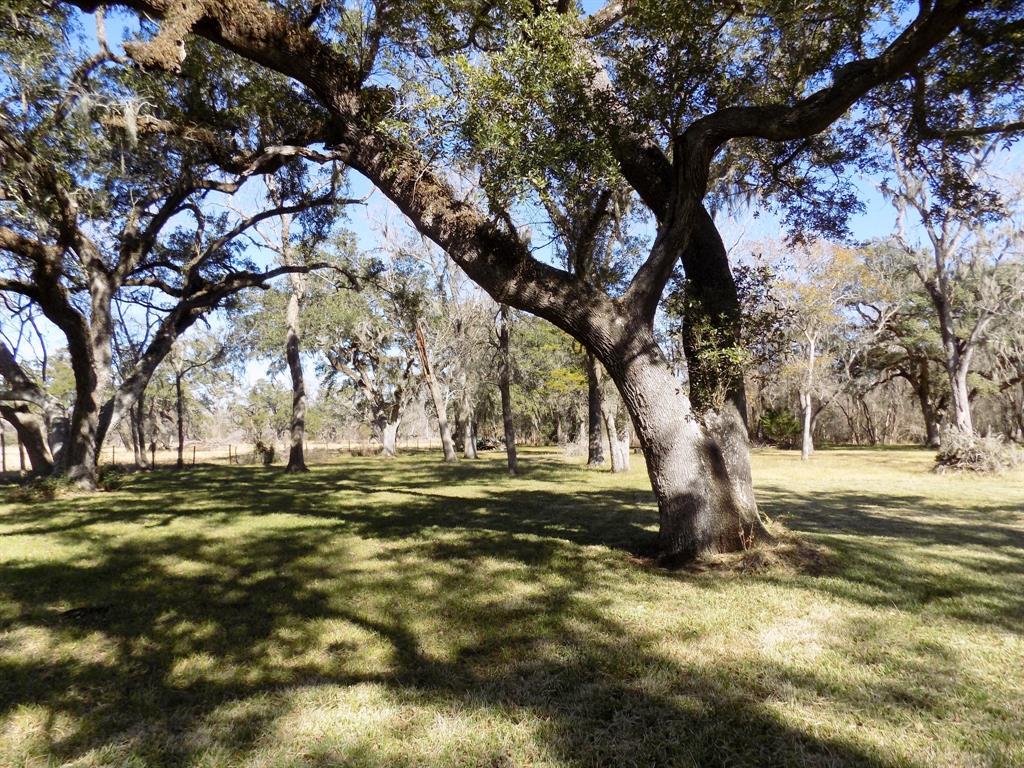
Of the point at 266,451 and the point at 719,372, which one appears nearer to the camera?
the point at 719,372

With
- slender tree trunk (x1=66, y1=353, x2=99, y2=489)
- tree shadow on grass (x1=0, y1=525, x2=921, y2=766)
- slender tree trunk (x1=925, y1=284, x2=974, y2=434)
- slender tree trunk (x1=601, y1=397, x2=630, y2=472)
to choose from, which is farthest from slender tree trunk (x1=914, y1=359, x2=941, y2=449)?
slender tree trunk (x1=66, y1=353, x2=99, y2=489)

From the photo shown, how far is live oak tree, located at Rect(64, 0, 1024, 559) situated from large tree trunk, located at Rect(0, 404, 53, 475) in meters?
12.5

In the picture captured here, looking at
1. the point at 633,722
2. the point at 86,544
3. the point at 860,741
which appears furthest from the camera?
the point at 86,544

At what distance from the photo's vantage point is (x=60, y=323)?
39.1 feet

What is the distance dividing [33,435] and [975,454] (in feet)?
81.8

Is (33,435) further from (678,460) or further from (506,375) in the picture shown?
(678,460)

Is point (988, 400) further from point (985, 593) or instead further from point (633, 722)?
point (633, 722)

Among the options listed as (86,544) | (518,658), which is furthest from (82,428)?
(518,658)

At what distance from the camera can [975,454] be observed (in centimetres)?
1470

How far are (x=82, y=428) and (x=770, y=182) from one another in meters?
14.8

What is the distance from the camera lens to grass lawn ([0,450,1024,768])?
258 centimetres

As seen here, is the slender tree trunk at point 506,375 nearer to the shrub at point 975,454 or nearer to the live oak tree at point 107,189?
the live oak tree at point 107,189

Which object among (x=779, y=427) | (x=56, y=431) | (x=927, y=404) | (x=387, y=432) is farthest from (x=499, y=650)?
(x=927, y=404)

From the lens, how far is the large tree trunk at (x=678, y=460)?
5430 mm
